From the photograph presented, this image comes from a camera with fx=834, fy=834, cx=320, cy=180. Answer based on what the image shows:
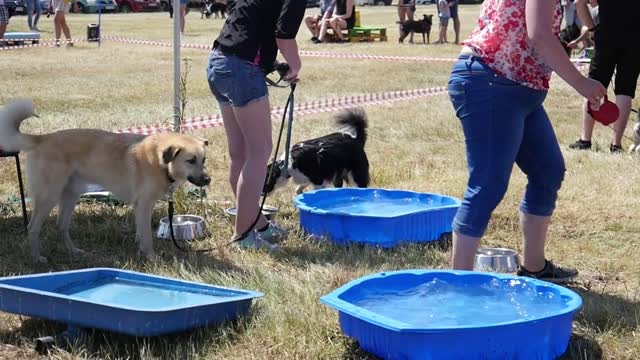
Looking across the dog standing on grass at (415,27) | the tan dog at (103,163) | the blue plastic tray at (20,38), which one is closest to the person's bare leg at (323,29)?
the dog standing on grass at (415,27)

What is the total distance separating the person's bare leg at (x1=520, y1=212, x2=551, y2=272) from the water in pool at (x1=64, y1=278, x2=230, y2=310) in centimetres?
148

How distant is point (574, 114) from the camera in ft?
34.5

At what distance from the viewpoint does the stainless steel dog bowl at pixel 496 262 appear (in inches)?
172

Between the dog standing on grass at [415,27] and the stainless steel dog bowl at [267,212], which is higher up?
the dog standing on grass at [415,27]

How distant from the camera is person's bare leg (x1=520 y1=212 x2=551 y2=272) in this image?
3961mm

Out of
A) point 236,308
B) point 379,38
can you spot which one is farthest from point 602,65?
point 379,38

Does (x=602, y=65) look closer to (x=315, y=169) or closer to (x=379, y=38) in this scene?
A: (x=315, y=169)

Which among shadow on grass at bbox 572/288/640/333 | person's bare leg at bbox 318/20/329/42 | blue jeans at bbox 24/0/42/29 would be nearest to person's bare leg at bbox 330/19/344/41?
person's bare leg at bbox 318/20/329/42

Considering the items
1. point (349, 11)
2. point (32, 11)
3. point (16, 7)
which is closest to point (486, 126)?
point (349, 11)

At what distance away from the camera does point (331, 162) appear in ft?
20.7

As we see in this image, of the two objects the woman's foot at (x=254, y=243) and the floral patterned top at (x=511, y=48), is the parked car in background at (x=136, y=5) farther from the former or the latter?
the floral patterned top at (x=511, y=48)

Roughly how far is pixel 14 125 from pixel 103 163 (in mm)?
525

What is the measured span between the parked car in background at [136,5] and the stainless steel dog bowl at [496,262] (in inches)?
1811

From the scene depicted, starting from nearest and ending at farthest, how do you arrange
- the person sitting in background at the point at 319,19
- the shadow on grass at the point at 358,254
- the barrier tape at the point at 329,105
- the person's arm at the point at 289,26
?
the person's arm at the point at 289,26
the shadow on grass at the point at 358,254
the barrier tape at the point at 329,105
the person sitting in background at the point at 319,19
